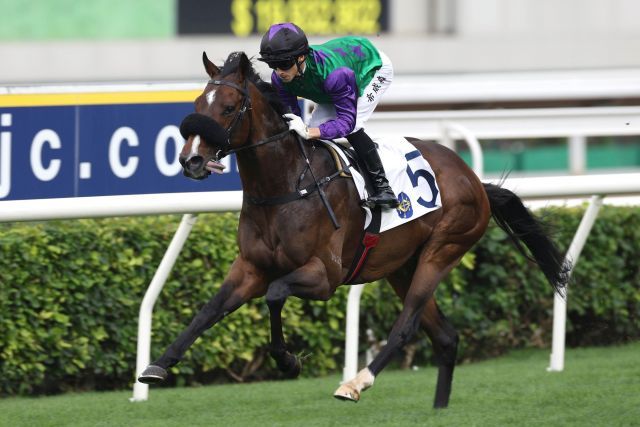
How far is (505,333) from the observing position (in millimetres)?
6637

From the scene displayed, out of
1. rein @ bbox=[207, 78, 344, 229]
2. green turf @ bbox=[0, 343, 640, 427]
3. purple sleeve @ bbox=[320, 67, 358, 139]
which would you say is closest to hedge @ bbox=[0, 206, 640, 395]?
green turf @ bbox=[0, 343, 640, 427]

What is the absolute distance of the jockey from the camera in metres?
4.56

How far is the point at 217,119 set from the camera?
436 cm

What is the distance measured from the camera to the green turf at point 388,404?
4.74 metres

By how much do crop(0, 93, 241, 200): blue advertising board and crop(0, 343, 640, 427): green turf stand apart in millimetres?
933

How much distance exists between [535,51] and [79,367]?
7.79 metres

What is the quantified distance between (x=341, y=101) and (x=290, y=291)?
0.71m

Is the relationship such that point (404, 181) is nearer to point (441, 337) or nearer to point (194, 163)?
point (441, 337)

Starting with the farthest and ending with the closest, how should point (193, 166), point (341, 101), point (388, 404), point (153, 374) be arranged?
point (388, 404)
point (341, 101)
point (153, 374)
point (193, 166)

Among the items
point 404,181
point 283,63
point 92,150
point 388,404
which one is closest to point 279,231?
point 283,63

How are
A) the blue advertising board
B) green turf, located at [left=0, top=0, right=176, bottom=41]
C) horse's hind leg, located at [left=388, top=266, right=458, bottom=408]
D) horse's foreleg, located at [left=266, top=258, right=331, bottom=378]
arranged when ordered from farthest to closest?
1. green turf, located at [left=0, top=0, right=176, bottom=41]
2. the blue advertising board
3. horse's hind leg, located at [left=388, top=266, right=458, bottom=408]
4. horse's foreleg, located at [left=266, top=258, right=331, bottom=378]

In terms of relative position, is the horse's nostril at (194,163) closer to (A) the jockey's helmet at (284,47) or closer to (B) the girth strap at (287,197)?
(B) the girth strap at (287,197)

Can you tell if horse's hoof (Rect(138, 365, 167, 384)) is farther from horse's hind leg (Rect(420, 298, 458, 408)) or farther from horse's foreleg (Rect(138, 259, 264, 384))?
horse's hind leg (Rect(420, 298, 458, 408))

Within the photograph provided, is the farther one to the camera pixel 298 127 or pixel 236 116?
pixel 298 127
